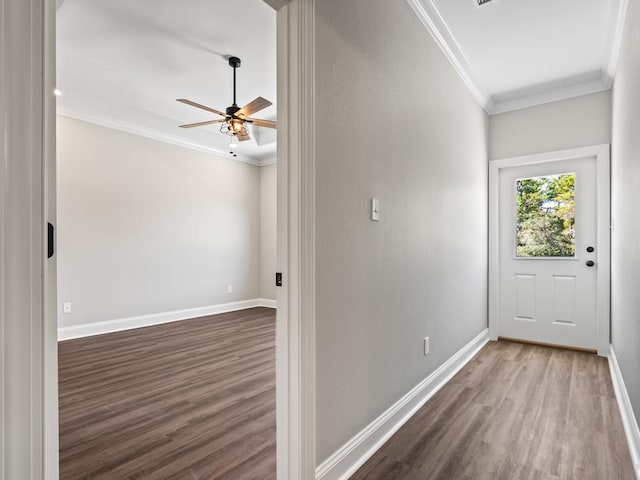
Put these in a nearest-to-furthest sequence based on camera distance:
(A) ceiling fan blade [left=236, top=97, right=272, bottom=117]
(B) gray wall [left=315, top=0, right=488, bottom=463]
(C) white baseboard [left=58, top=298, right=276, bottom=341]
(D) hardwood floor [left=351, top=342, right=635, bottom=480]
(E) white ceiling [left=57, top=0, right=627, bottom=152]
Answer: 1. (B) gray wall [left=315, top=0, right=488, bottom=463]
2. (D) hardwood floor [left=351, top=342, right=635, bottom=480]
3. (E) white ceiling [left=57, top=0, right=627, bottom=152]
4. (A) ceiling fan blade [left=236, top=97, right=272, bottom=117]
5. (C) white baseboard [left=58, top=298, right=276, bottom=341]

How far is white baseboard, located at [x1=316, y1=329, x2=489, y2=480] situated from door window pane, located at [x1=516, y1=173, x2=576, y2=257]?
183cm

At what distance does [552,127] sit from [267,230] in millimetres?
4510

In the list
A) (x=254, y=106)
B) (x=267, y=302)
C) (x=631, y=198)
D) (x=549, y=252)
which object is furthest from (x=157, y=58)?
(x=549, y=252)

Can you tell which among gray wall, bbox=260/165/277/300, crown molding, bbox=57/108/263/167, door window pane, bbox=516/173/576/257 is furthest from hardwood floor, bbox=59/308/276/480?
door window pane, bbox=516/173/576/257

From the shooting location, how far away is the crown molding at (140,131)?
4.28m

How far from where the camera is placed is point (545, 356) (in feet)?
11.9

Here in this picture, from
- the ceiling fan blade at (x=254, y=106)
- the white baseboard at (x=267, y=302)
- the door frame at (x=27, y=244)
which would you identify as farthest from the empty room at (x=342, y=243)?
the white baseboard at (x=267, y=302)

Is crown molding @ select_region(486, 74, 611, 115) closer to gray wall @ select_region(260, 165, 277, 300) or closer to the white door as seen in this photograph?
the white door

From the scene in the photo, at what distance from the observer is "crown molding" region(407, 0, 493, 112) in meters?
2.51

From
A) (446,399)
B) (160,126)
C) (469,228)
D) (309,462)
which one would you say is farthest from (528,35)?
(160,126)

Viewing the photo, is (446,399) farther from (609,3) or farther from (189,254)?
(189,254)

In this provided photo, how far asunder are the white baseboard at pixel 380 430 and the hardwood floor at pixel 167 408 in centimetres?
32

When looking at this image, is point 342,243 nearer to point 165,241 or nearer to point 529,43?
point 529,43

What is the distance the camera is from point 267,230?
6.57 m
